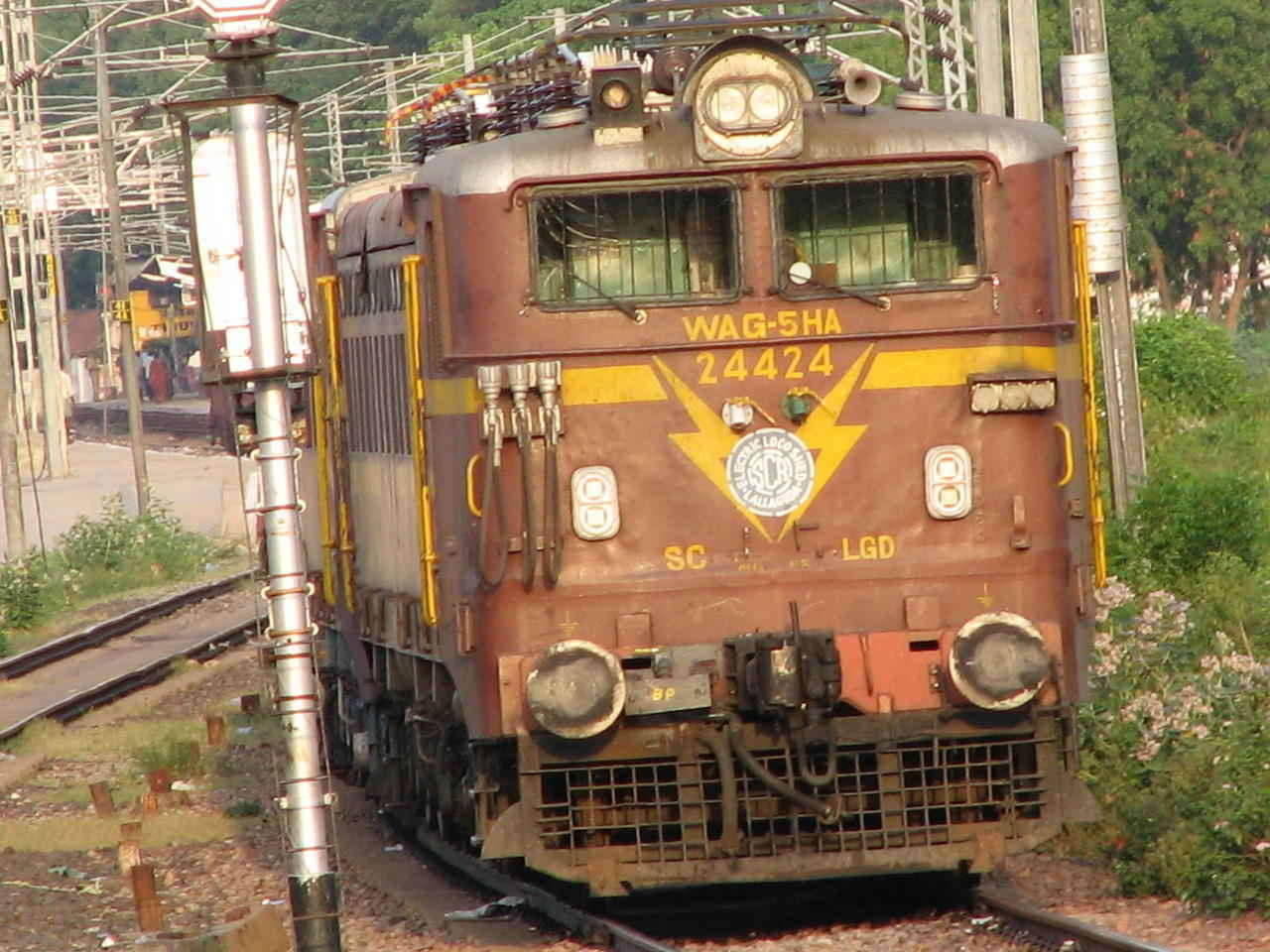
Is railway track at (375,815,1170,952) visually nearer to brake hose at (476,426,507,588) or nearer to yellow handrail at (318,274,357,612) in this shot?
brake hose at (476,426,507,588)

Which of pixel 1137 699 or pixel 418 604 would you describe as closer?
pixel 418 604

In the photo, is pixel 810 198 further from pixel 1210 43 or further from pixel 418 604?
pixel 1210 43

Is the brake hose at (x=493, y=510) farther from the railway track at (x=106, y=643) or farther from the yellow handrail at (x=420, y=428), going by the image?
the railway track at (x=106, y=643)

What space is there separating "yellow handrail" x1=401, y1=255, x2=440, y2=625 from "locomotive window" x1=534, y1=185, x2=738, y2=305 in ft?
1.91

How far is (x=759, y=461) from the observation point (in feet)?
33.8

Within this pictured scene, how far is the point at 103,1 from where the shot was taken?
28.6 metres

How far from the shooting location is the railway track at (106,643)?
2216cm

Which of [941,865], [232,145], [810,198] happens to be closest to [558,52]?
[810,198]

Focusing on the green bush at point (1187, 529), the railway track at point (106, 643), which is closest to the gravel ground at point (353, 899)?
the railway track at point (106, 643)

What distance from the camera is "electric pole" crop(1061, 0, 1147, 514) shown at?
17.3 meters

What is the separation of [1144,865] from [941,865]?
972mm

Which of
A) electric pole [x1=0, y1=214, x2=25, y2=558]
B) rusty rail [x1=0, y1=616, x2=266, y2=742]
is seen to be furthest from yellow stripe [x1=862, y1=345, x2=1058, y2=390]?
electric pole [x1=0, y1=214, x2=25, y2=558]

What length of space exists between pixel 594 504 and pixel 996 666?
1.70 metres

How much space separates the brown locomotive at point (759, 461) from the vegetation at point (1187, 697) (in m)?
0.63
